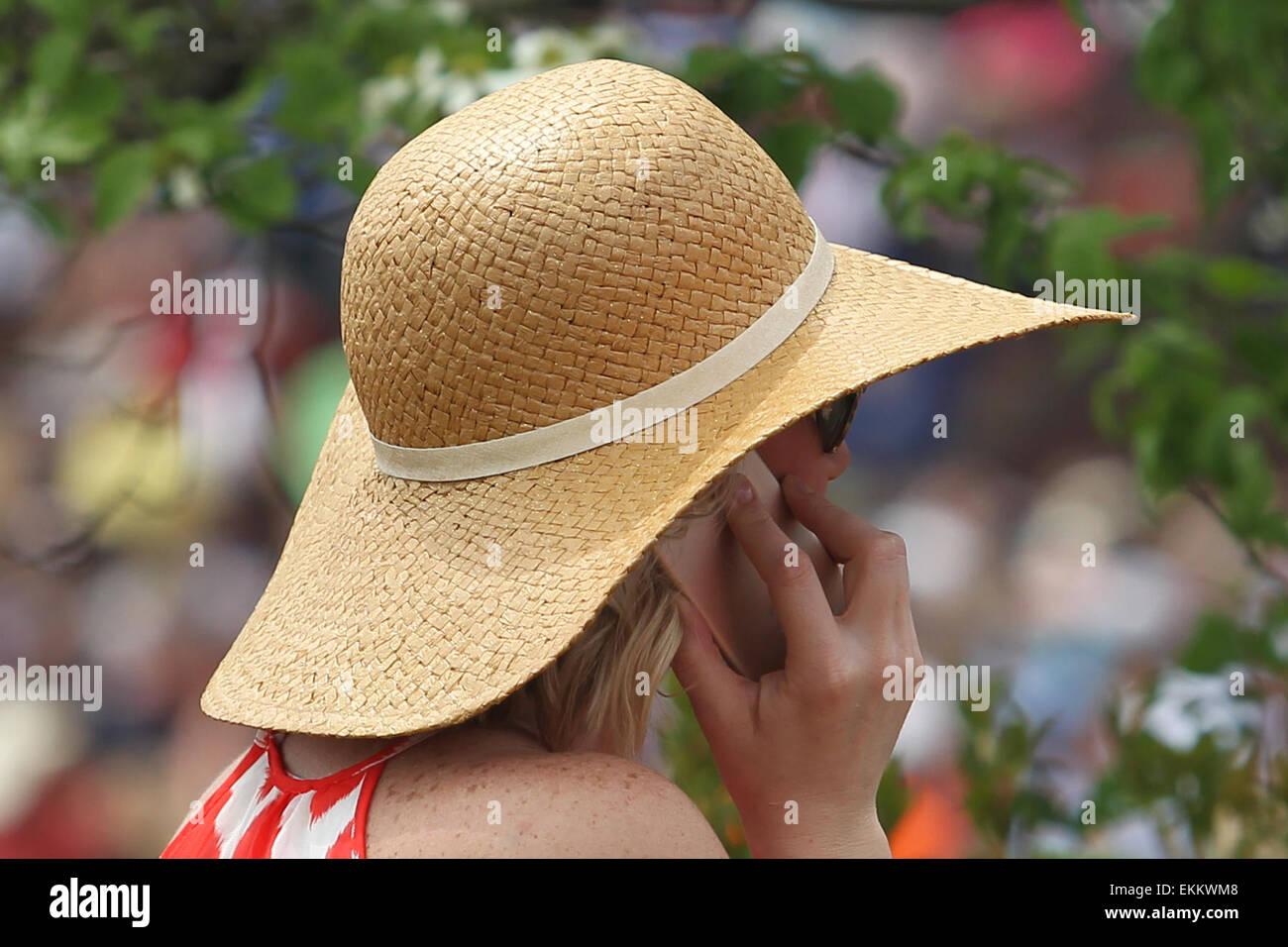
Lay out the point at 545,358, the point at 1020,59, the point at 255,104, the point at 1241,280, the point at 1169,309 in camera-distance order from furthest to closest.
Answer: the point at 1020,59 → the point at 255,104 → the point at 1169,309 → the point at 1241,280 → the point at 545,358

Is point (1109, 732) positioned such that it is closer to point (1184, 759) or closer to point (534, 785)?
point (1184, 759)

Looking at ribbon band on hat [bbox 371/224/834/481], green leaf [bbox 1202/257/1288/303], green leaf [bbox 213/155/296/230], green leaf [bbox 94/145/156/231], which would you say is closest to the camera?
ribbon band on hat [bbox 371/224/834/481]

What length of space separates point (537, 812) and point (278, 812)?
272 millimetres

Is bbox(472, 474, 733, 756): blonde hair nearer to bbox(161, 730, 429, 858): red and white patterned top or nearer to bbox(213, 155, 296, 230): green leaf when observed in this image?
bbox(161, 730, 429, 858): red and white patterned top

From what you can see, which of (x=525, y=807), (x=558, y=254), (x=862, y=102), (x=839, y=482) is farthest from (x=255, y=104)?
(x=525, y=807)

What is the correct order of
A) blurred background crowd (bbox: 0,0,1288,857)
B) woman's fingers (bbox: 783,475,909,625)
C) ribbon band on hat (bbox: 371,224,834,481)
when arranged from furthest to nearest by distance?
blurred background crowd (bbox: 0,0,1288,857), woman's fingers (bbox: 783,475,909,625), ribbon band on hat (bbox: 371,224,834,481)

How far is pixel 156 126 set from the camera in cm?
240

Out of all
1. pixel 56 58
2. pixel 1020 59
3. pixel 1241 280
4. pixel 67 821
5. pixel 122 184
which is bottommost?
pixel 67 821

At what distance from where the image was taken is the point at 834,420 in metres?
1.20

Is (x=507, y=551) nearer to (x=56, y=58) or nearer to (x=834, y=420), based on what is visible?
(x=834, y=420)

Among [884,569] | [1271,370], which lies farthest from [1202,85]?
[884,569]

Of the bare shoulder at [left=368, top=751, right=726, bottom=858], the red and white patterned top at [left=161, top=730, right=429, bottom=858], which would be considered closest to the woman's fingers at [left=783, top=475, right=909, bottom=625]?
the bare shoulder at [left=368, top=751, right=726, bottom=858]

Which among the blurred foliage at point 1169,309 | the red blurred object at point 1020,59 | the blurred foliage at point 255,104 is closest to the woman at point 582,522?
the blurred foliage at point 1169,309

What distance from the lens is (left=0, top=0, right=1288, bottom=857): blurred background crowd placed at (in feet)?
7.99
